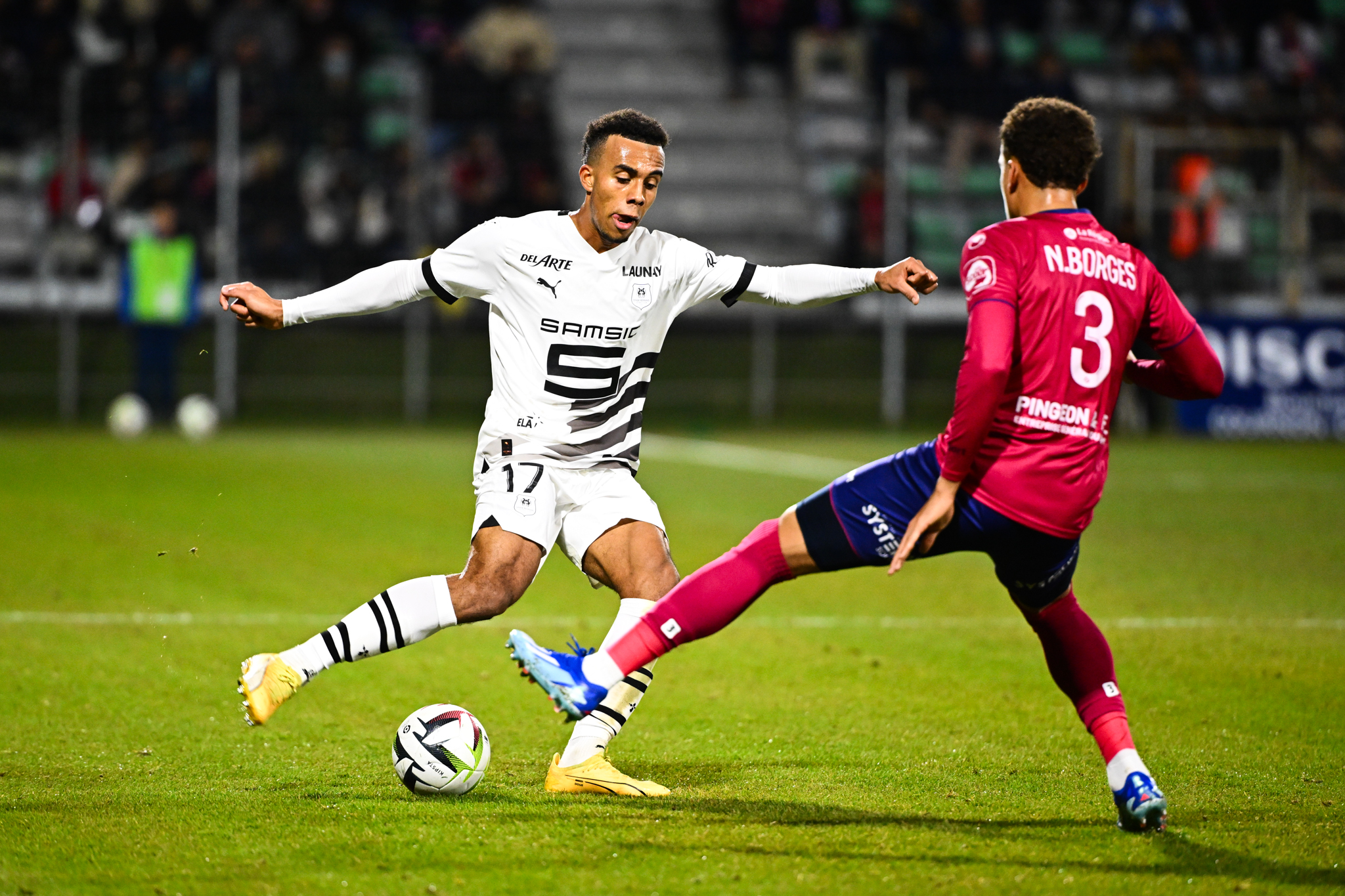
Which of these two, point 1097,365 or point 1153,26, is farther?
point 1153,26

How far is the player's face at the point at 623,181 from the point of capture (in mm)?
4715

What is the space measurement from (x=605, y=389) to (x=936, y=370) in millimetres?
15222

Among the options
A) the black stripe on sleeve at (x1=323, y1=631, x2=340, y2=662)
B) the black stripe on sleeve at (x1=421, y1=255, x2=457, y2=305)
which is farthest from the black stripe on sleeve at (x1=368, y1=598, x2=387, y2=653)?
the black stripe on sleeve at (x1=421, y1=255, x2=457, y2=305)

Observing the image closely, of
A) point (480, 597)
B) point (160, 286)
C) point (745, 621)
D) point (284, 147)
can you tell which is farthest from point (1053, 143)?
point (284, 147)

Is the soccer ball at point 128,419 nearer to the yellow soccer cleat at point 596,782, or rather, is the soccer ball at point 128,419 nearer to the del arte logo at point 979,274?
the yellow soccer cleat at point 596,782

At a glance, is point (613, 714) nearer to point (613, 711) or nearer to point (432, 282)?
point (613, 711)

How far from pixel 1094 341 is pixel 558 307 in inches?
63.0

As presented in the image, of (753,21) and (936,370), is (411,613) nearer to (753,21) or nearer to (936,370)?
(936,370)

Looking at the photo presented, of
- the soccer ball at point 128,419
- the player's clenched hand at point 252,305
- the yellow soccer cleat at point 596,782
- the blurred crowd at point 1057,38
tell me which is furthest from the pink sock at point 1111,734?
the blurred crowd at point 1057,38

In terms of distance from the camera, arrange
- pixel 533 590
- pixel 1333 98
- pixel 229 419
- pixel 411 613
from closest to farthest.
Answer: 1. pixel 411 613
2. pixel 533 590
3. pixel 229 419
4. pixel 1333 98

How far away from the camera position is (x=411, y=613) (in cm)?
448

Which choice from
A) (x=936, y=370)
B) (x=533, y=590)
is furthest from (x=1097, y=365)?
(x=936, y=370)

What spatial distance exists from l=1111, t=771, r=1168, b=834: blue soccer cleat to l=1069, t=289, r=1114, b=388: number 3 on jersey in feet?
3.38

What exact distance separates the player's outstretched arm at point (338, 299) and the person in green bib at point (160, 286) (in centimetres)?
1351
